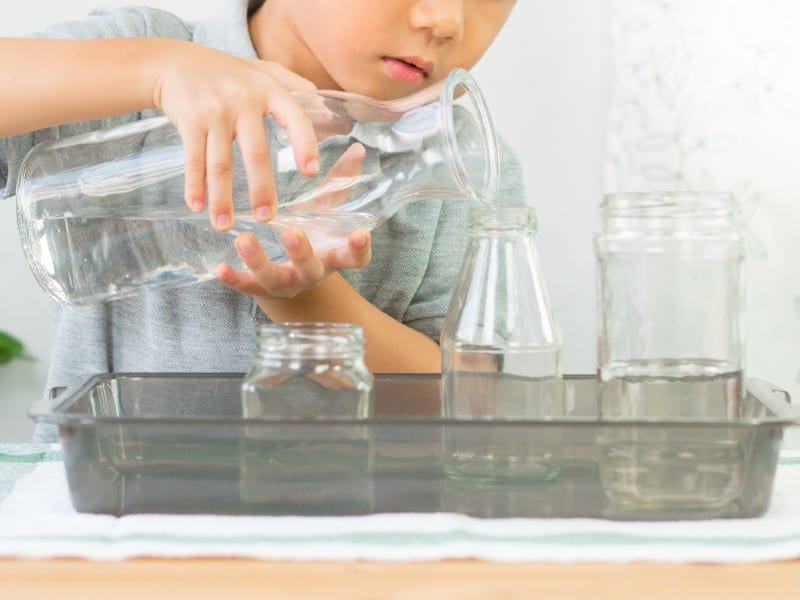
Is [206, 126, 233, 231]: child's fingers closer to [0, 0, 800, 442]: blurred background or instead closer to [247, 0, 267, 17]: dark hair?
[247, 0, 267, 17]: dark hair

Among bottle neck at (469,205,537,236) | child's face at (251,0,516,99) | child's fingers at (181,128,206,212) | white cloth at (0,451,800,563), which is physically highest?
child's face at (251,0,516,99)

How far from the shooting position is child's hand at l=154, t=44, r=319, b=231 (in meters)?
0.52

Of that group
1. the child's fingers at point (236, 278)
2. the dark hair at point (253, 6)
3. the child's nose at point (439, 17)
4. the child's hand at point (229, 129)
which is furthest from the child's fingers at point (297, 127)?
the dark hair at point (253, 6)

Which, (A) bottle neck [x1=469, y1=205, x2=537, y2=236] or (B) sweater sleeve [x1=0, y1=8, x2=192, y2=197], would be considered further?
(B) sweater sleeve [x1=0, y1=8, x2=192, y2=197]

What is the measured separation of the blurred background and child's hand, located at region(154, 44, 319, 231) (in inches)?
32.9

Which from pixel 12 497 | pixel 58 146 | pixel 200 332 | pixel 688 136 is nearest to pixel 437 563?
pixel 12 497

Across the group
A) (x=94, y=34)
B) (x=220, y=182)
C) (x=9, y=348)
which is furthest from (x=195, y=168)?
(x=9, y=348)

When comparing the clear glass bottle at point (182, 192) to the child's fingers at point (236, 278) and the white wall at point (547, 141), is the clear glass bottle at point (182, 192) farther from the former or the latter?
the white wall at point (547, 141)

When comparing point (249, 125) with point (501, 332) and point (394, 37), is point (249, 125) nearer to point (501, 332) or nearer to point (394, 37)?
point (501, 332)

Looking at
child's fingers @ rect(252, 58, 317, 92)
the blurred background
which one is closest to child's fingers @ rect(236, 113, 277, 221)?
child's fingers @ rect(252, 58, 317, 92)

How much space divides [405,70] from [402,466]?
42 centimetres

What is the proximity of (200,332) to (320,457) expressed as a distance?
1.62ft

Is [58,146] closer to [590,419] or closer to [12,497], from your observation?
[12,497]

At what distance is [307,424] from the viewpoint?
41 centimetres
